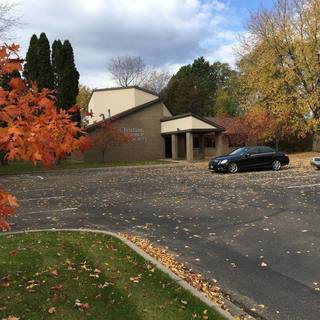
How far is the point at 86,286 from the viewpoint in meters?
5.85

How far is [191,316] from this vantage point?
496 centimetres

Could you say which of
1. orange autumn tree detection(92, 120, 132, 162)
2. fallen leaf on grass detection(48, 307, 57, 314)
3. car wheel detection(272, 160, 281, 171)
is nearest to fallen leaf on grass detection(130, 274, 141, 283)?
fallen leaf on grass detection(48, 307, 57, 314)

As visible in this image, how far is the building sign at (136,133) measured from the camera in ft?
138

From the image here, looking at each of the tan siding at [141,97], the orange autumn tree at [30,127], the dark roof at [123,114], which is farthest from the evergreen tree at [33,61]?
the orange autumn tree at [30,127]

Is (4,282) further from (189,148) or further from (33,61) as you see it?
(189,148)

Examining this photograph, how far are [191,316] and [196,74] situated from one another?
76.7m

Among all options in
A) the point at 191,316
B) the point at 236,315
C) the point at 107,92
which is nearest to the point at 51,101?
the point at 191,316

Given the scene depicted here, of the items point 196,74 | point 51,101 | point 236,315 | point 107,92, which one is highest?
point 196,74

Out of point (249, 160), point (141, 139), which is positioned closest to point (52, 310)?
point (249, 160)

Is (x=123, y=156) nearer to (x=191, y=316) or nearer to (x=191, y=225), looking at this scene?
(x=191, y=225)

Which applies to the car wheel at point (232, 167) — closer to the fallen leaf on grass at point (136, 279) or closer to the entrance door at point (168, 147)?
the fallen leaf on grass at point (136, 279)

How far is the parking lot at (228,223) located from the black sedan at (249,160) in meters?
4.09

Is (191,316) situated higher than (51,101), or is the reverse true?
(51,101)

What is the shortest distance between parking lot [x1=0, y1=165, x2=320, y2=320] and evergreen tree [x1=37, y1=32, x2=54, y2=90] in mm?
17729
